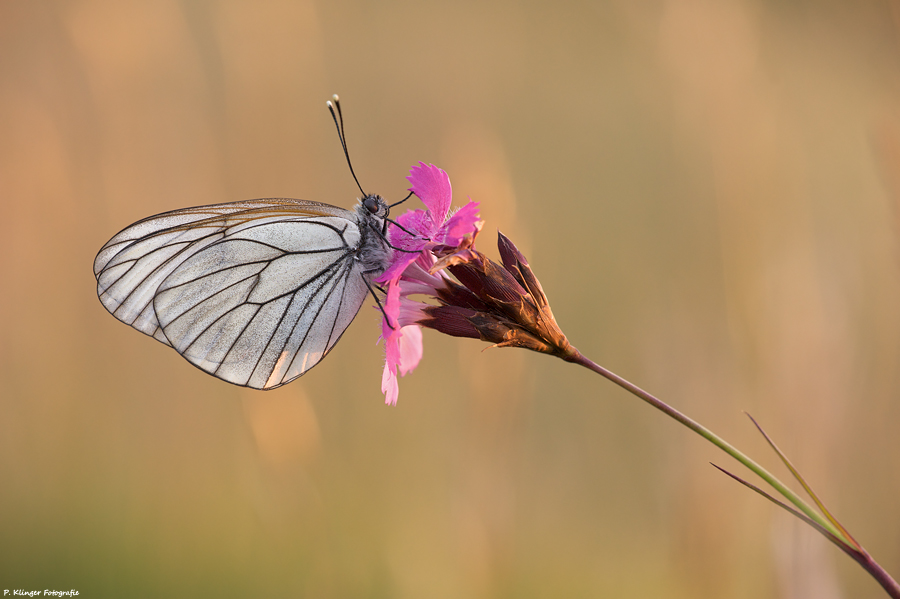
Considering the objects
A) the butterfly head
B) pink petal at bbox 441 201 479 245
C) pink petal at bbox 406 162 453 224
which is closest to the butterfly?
the butterfly head

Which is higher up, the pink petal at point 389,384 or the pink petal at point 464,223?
the pink petal at point 464,223

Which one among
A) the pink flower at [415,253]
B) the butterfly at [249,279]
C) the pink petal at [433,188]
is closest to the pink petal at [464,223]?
the pink flower at [415,253]

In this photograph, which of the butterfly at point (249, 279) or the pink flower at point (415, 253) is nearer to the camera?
the pink flower at point (415, 253)

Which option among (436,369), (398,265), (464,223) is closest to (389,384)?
(398,265)

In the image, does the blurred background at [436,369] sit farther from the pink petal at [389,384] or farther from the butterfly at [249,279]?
the pink petal at [389,384]

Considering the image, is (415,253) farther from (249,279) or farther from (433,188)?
(249,279)

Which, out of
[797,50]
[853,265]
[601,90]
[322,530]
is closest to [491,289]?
[322,530]

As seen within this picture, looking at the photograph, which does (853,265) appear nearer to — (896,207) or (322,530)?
(896,207)
